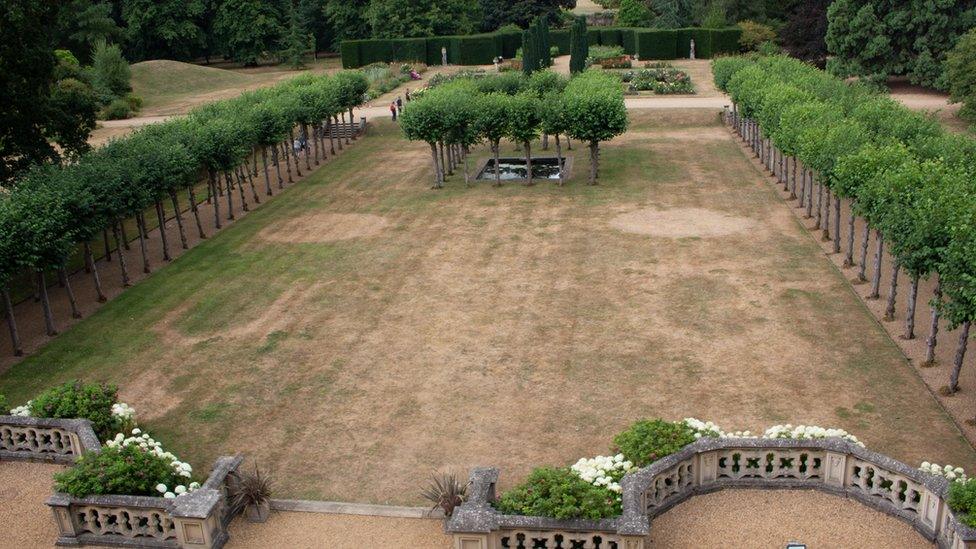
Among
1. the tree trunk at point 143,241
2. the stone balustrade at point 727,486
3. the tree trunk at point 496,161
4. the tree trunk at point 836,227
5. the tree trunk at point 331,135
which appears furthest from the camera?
the tree trunk at point 331,135

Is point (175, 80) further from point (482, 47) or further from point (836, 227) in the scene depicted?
point (836, 227)

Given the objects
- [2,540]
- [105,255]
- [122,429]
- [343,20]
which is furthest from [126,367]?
[343,20]

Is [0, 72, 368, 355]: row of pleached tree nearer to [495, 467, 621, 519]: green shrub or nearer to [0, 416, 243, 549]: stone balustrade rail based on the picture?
[0, 416, 243, 549]: stone balustrade rail

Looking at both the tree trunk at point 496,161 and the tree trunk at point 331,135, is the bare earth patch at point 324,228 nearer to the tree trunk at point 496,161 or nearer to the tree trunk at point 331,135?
the tree trunk at point 496,161

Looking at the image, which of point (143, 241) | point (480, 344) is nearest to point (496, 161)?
point (143, 241)

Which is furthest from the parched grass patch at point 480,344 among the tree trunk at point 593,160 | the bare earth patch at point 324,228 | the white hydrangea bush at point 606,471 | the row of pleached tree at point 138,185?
the tree trunk at point 593,160

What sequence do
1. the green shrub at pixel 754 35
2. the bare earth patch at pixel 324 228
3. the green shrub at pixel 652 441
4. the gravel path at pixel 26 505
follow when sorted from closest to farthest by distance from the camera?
the gravel path at pixel 26 505, the green shrub at pixel 652 441, the bare earth patch at pixel 324 228, the green shrub at pixel 754 35

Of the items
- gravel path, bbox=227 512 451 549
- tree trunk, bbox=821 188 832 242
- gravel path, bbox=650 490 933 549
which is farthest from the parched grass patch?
gravel path, bbox=650 490 933 549
